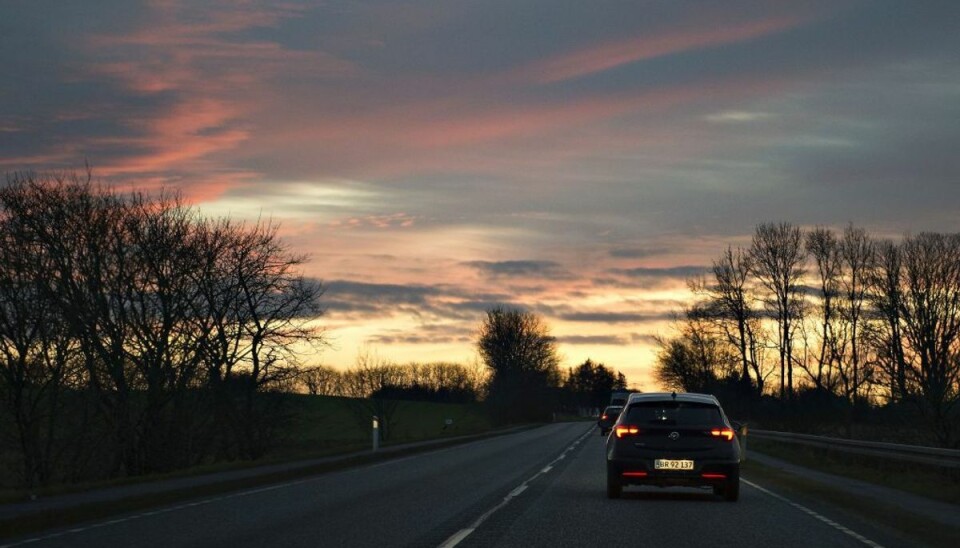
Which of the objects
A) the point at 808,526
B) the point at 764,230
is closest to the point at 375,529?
the point at 808,526

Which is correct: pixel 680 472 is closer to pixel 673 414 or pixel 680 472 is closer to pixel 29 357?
pixel 673 414

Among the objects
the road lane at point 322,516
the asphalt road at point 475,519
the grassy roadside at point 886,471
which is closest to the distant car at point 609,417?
the grassy roadside at point 886,471

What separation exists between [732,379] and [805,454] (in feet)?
171

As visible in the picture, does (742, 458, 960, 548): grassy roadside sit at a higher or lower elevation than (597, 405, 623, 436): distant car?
lower

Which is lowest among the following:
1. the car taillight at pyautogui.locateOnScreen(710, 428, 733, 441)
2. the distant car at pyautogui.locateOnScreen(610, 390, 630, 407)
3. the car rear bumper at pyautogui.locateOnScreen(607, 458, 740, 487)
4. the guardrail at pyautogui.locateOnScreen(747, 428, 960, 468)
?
the car rear bumper at pyautogui.locateOnScreen(607, 458, 740, 487)

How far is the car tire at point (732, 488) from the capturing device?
1809 centimetres

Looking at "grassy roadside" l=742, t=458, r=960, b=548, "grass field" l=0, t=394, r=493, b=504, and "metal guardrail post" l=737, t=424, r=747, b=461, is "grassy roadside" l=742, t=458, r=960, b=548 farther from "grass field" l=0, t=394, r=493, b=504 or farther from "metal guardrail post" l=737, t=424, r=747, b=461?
"grass field" l=0, t=394, r=493, b=504

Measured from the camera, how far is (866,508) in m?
16.8

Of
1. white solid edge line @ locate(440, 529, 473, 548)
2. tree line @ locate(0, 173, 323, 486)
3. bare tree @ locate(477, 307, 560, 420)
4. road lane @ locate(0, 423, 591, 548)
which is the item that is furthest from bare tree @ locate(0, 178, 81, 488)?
bare tree @ locate(477, 307, 560, 420)

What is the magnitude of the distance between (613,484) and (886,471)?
11.6 metres

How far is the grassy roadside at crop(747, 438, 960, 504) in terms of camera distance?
20.9 metres

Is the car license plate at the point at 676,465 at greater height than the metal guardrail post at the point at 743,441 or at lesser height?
lesser

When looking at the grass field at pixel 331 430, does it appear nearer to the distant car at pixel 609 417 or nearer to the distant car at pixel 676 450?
the distant car at pixel 609 417

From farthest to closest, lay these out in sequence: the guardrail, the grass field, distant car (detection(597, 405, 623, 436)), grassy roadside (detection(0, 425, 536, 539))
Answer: distant car (detection(597, 405, 623, 436)), the grass field, the guardrail, grassy roadside (detection(0, 425, 536, 539))
